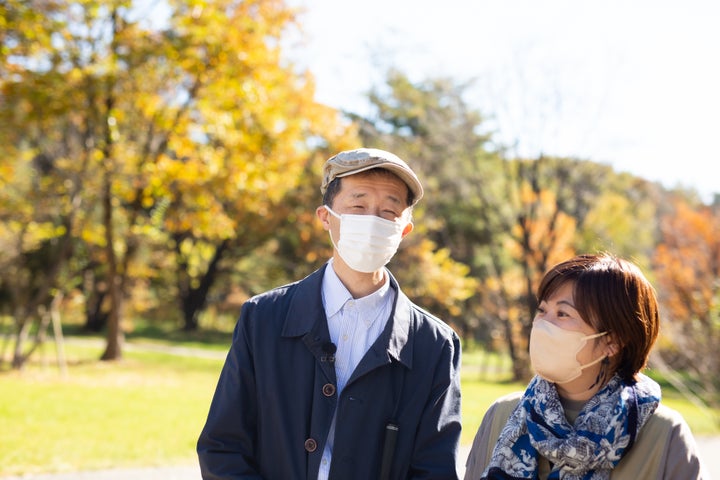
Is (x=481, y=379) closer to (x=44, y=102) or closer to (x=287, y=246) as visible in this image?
(x=287, y=246)

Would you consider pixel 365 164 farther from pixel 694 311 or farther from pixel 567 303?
pixel 694 311

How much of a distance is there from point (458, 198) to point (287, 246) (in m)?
6.56

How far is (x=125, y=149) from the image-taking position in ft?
49.6

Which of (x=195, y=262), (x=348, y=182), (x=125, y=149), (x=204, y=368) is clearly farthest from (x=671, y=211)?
(x=348, y=182)

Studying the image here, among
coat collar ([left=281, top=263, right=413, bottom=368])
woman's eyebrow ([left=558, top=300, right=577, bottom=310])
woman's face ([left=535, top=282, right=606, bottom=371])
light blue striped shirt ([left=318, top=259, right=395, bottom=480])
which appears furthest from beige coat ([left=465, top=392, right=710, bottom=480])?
light blue striped shirt ([left=318, top=259, right=395, bottom=480])

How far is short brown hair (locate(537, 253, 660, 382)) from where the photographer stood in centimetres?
268

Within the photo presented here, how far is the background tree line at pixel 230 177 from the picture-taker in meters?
13.7

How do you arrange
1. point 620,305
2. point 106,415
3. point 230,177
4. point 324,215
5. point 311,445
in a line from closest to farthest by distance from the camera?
point 620,305, point 311,445, point 324,215, point 106,415, point 230,177

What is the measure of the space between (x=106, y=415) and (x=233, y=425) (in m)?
8.18

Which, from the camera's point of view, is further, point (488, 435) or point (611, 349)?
point (488, 435)

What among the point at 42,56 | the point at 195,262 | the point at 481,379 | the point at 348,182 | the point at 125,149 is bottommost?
the point at 481,379

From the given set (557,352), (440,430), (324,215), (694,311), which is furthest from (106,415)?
(694,311)

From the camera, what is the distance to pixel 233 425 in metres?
2.81

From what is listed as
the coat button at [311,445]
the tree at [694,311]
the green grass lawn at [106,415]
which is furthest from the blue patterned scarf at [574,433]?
the tree at [694,311]
